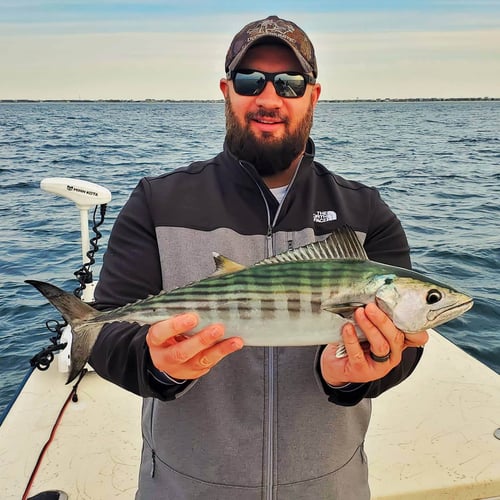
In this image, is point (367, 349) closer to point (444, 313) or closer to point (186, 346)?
point (444, 313)

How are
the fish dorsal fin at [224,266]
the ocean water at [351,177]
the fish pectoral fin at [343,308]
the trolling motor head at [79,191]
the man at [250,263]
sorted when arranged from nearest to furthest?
the fish pectoral fin at [343,308]
the fish dorsal fin at [224,266]
the man at [250,263]
the trolling motor head at [79,191]
the ocean water at [351,177]

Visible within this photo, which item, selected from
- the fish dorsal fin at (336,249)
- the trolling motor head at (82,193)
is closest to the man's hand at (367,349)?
the fish dorsal fin at (336,249)

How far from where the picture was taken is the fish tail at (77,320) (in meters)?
2.60

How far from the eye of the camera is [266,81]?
3.06m

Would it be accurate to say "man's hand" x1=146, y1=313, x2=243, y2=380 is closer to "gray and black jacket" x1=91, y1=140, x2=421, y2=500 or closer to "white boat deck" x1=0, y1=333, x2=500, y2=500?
"gray and black jacket" x1=91, y1=140, x2=421, y2=500

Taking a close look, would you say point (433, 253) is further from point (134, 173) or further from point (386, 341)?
point (134, 173)

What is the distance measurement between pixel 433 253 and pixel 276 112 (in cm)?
1075

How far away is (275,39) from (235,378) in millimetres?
1816

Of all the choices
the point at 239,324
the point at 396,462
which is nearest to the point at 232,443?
the point at 239,324

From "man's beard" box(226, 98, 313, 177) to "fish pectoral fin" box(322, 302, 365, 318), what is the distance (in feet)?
3.25

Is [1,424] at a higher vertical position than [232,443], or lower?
lower

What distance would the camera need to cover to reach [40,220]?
16141 mm

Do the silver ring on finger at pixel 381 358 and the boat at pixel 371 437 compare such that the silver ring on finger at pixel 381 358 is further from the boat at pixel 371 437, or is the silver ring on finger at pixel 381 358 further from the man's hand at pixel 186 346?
the boat at pixel 371 437

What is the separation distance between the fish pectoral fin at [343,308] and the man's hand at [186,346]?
398mm
